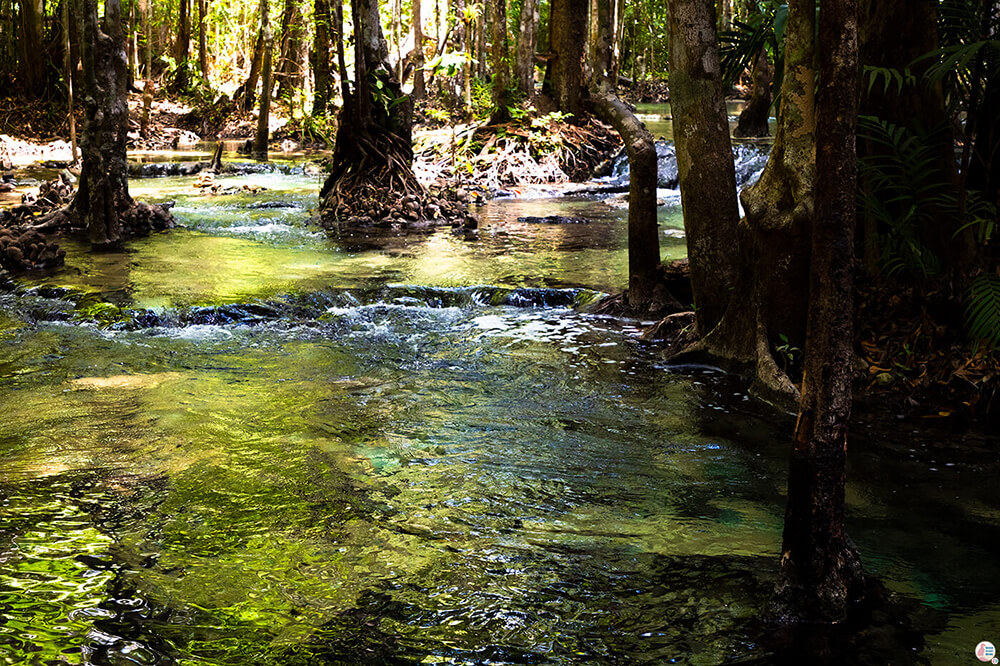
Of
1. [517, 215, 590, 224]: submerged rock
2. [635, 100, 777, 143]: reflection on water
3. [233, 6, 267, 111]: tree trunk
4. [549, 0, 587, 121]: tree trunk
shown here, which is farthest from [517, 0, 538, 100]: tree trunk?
[233, 6, 267, 111]: tree trunk

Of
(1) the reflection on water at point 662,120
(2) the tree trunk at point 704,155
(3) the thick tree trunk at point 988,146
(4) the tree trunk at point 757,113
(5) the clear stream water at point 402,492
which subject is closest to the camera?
(5) the clear stream water at point 402,492

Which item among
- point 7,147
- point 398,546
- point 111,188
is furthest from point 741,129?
point 398,546

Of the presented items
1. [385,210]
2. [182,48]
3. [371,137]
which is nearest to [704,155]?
[385,210]

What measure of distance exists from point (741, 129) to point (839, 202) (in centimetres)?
1838

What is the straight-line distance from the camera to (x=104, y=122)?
10539mm

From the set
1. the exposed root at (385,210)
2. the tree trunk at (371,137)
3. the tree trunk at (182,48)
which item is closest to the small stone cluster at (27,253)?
the exposed root at (385,210)

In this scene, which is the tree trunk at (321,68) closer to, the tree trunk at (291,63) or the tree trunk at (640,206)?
the tree trunk at (291,63)

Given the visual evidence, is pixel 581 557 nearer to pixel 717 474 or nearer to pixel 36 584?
pixel 717 474

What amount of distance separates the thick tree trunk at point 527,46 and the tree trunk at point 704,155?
12677 millimetres

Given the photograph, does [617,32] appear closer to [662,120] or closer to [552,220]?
[662,120]

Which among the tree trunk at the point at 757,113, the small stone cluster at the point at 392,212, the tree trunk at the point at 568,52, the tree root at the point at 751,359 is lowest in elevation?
the tree root at the point at 751,359

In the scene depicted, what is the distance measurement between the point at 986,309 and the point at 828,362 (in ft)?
9.67

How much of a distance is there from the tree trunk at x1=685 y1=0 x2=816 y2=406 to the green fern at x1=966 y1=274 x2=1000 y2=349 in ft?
3.22

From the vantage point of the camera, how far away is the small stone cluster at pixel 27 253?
9.44 m
